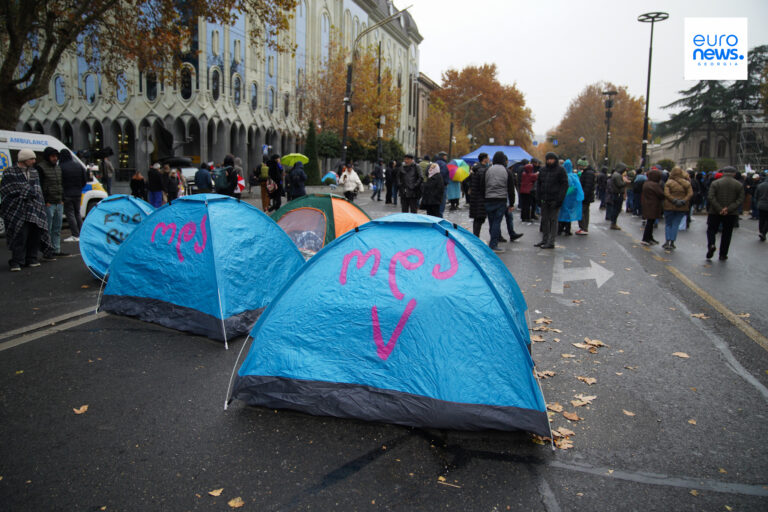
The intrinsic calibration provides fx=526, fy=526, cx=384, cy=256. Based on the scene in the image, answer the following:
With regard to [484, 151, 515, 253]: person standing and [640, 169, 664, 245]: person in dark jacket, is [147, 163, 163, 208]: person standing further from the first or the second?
[640, 169, 664, 245]: person in dark jacket

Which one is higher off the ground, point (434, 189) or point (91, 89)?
point (91, 89)

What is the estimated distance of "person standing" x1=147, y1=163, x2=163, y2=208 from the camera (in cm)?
1325

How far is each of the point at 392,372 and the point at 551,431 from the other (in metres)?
1.10

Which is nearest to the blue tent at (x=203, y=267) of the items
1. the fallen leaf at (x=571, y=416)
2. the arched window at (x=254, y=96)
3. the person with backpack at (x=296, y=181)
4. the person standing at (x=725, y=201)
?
the fallen leaf at (x=571, y=416)

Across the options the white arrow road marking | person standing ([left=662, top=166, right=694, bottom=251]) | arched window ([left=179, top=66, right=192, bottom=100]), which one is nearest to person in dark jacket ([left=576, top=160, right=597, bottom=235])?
person standing ([left=662, top=166, right=694, bottom=251])

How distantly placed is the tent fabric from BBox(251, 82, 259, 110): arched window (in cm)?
2848

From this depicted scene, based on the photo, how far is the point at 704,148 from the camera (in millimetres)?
58094

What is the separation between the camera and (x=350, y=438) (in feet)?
11.3

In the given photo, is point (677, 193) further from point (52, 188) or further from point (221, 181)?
point (52, 188)

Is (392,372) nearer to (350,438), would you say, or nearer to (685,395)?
(350,438)

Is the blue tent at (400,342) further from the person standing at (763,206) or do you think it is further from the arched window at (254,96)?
the arched window at (254,96)

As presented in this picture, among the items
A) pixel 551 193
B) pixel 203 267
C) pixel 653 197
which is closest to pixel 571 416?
pixel 203 267

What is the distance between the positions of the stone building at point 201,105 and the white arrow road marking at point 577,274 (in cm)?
2353

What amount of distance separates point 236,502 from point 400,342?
1.42m
